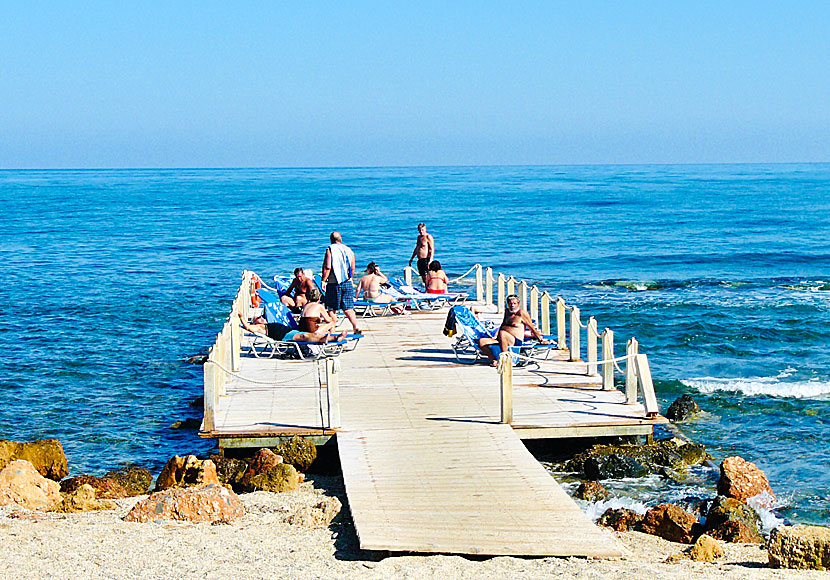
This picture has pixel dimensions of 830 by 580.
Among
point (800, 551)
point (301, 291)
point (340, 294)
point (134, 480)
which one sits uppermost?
point (340, 294)

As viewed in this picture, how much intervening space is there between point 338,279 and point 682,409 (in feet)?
19.7

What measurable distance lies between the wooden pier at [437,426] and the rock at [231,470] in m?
0.22

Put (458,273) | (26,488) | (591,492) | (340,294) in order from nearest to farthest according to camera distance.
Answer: (26,488)
(591,492)
(340,294)
(458,273)

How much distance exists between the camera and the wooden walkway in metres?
8.59

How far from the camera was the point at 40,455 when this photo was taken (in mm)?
12508

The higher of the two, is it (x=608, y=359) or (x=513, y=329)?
(x=513, y=329)

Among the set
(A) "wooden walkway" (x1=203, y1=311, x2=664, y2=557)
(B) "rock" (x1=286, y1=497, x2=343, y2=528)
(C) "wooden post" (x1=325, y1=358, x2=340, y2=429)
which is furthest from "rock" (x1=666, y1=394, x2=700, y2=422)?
(B) "rock" (x1=286, y1=497, x2=343, y2=528)

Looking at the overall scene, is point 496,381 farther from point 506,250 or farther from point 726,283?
point 506,250

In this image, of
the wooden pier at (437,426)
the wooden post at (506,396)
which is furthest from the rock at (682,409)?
the wooden post at (506,396)

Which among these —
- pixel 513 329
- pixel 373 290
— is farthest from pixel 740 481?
pixel 373 290

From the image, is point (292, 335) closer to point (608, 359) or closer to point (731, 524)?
point (608, 359)

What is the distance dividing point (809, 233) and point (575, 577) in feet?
171

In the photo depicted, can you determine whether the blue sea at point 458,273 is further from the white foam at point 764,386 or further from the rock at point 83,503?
the rock at point 83,503

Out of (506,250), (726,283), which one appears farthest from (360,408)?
(506,250)
